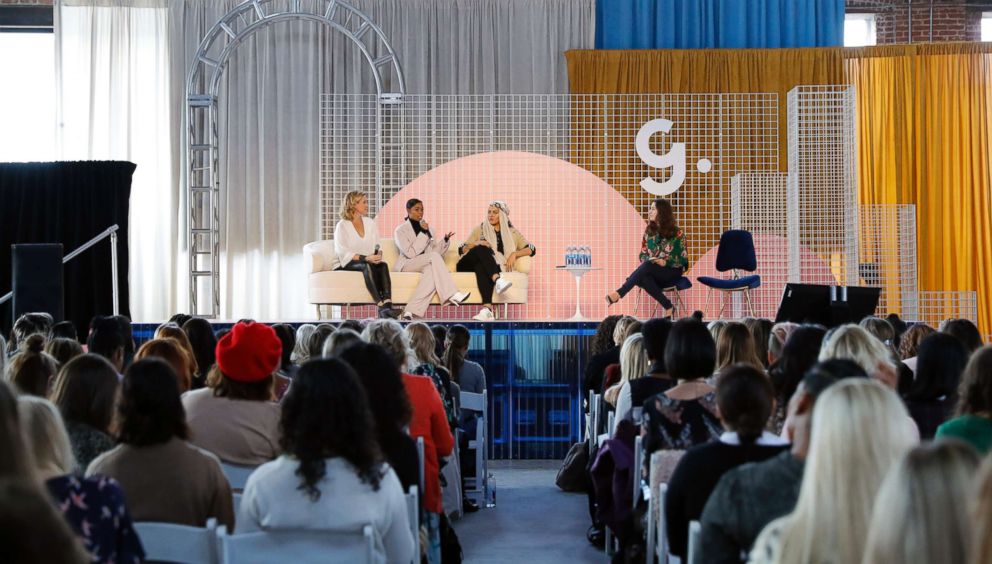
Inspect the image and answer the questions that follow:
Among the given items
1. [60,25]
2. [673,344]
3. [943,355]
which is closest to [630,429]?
[673,344]

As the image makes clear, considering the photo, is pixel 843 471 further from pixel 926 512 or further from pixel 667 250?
pixel 667 250

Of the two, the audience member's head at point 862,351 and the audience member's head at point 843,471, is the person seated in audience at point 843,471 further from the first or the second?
the audience member's head at point 862,351

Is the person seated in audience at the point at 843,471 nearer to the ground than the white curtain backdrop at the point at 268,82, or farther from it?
nearer to the ground

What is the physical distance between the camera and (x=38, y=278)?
28.6ft

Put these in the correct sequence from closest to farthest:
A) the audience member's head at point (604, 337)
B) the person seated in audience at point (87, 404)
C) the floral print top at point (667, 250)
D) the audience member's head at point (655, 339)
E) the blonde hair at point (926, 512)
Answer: the blonde hair at point (926, 512) → the person seated in audience at point (87, 404) → the audience member's head at point (655, 339) → the audience member's head at point (604, 337) → the floral print top at point (667, 250)

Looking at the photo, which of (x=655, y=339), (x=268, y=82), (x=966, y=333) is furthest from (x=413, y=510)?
(x=268, y=82)

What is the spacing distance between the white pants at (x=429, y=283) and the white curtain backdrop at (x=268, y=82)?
2.45m

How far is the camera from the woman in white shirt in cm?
1048

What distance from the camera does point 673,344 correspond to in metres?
3.94

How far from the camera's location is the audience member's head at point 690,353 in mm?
3887

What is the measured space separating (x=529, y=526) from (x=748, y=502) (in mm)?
3657

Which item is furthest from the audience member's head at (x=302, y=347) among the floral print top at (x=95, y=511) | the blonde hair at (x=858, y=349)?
the floral print top at (x=95, y=511)

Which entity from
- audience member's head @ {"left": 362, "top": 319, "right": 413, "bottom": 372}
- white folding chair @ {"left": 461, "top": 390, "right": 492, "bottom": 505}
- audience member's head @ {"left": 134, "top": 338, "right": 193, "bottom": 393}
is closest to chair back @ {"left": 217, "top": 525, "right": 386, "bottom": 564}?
audience member's head @ {"left": 134, "top": 338, "right": 193, "bottom": 393}

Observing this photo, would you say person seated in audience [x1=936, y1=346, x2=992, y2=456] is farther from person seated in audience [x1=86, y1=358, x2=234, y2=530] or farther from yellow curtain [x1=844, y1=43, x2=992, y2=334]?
yellow curtain [x1=844, y1=43, x2=992, y2=334]
